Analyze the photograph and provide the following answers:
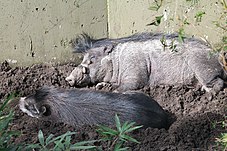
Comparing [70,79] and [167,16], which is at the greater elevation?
[167,16]

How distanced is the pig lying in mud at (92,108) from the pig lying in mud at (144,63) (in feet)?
3.15

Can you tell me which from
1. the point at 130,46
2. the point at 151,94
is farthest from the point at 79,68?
the point at 151,94

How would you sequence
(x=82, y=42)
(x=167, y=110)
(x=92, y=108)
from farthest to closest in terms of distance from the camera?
1. (x=82, y=42)
2. (x=167, y=110)
3. (x=92, y=108)

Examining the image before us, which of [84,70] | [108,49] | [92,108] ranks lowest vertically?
[92,108]

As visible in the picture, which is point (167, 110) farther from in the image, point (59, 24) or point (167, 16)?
point (59, 24)

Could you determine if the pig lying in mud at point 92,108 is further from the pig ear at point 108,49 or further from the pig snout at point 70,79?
the pig ear at point 108,49

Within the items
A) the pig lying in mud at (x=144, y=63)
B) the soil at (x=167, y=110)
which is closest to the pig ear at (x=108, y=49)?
the pig lying in mud at (x=144, y=63)

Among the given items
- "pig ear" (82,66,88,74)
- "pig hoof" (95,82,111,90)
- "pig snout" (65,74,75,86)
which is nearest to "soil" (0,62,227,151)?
"pig snout" (65,74,75,86)

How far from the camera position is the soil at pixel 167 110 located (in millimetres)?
3984

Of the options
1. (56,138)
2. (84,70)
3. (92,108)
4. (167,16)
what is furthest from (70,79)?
(56,138)

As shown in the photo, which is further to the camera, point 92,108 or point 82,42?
point 82,42

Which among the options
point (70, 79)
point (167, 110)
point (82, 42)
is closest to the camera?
point (167, 110)

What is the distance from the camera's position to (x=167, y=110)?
4.98 m

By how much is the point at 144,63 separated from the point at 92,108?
1.48 metres
